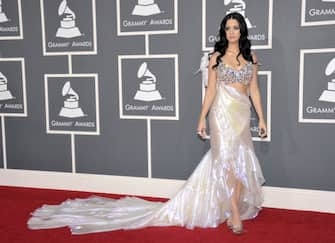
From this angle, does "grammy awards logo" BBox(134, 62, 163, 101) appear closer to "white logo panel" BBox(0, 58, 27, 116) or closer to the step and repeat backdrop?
the step and repeat backdrop

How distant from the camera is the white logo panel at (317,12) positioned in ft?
9.85

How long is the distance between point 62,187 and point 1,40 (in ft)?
5.47

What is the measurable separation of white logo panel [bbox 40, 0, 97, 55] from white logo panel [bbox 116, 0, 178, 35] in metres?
0.31

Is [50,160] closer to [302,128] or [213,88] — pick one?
[213,88]

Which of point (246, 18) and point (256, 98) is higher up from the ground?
point (246, 18)

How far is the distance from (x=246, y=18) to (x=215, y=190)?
1468 millimetres

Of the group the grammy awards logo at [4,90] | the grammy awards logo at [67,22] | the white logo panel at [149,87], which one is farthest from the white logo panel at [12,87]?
the white logo panel at [149,87]

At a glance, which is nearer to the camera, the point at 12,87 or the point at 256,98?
the point at 256,98

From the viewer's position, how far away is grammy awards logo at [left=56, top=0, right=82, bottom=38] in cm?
368

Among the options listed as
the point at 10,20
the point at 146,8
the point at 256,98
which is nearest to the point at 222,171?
the point at 256,98

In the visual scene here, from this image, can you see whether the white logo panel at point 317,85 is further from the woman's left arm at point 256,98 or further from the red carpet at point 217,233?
the red carpet at point 217,233

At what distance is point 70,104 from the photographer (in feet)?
12.5

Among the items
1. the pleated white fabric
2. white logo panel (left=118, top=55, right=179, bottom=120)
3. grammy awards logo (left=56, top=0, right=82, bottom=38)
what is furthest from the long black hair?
grammy awards logo (left=56, top=0, right=82, bottom=38)

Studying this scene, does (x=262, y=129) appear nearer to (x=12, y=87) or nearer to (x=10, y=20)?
(x=12, y=87)
